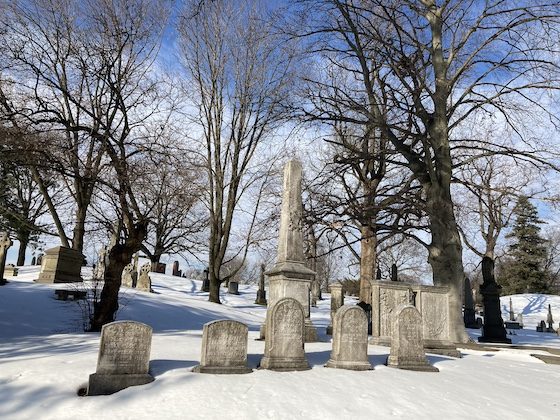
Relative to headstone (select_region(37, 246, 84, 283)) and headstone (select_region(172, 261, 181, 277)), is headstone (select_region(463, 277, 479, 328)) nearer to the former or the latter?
headstone (select_region(37, 246, 84, 283))

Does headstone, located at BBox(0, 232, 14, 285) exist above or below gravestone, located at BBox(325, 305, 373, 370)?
above

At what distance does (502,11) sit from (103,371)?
14161 mm

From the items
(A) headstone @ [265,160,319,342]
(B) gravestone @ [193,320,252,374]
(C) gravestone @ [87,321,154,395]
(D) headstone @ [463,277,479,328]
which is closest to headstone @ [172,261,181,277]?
(D) headstone @ [463,277,479,328]

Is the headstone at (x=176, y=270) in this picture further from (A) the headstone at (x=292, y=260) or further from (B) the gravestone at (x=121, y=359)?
(B) the gravestone at (x=121, y=359)

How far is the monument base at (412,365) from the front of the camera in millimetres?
7391

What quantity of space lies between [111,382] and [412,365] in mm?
4926

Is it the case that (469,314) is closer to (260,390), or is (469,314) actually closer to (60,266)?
(60,266)

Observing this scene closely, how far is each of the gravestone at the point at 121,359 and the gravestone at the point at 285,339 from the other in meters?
1.88

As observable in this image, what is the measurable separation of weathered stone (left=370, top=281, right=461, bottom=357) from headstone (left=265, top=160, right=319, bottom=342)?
1748 millimetres

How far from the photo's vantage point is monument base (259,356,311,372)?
256 inches

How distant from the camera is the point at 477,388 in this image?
629cm

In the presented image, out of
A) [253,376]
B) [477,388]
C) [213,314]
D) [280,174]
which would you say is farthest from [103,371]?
[280,174]

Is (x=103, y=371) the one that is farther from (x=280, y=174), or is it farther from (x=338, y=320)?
(x=280, y=174)

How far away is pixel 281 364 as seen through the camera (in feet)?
21.5
